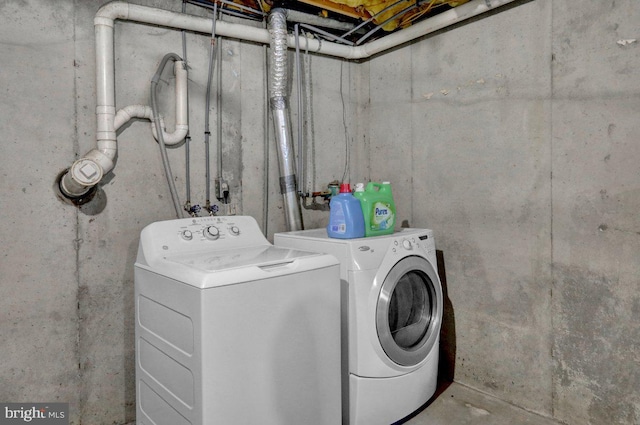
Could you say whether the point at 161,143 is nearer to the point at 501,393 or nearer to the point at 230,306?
the point at 230,306

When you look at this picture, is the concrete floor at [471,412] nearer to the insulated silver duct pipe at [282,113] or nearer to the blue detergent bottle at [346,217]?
the blue detergent bottle at [346,217]

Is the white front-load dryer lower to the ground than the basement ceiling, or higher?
lower

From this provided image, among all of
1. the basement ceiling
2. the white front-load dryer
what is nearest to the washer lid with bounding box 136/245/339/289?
the white front-load dryer

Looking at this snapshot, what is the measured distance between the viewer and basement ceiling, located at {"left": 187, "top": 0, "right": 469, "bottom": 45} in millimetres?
2262

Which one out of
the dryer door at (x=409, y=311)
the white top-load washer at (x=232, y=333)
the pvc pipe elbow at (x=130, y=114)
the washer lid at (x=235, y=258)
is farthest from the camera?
the pvc pipe elbow at (x=130, y=114)

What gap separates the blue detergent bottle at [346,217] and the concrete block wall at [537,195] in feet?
2.26

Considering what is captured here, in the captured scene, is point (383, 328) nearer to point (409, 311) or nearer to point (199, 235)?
point (409, 311)

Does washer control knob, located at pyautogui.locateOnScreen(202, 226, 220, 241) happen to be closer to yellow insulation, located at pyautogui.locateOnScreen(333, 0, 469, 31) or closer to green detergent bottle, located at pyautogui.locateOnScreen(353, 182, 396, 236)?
green detergent bottle, located at pyautogui.locateOnScreen(353, 182, 396, 236)

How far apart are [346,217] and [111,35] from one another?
4.65 feet

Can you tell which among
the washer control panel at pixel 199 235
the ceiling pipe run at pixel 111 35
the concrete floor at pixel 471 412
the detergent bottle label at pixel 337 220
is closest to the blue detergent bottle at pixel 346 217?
the detergent bottle label at pixel 337 220

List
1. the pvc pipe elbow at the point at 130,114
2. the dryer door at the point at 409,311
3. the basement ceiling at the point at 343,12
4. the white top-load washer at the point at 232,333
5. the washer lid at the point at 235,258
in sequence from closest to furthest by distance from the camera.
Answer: the white top-load washer at the point at 232,333
the washer lid at the point at 235,258
the dryer door at the point at 409,311
the pvc pipe elbow at the point at 130,114
the basement ceiling at the point at 343,12

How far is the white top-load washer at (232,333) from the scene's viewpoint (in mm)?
1334

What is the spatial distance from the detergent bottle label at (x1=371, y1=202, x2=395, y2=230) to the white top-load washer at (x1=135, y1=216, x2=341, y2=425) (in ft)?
1.50

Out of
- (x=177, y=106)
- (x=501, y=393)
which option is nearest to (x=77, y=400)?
(x=177, y=106)
